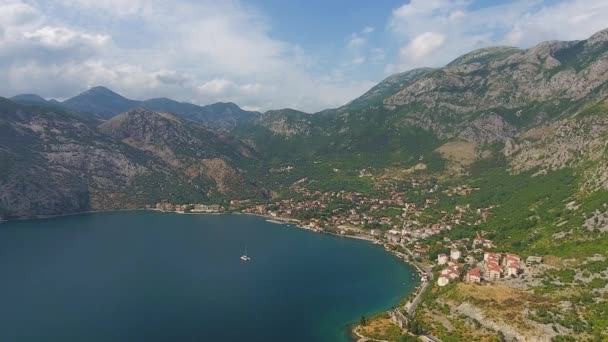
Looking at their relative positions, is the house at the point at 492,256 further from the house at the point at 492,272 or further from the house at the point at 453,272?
the house at the point at 453,272

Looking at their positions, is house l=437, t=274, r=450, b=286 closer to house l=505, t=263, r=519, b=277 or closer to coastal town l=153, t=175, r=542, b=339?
coastal town l=153, t=175, r=542, b=339

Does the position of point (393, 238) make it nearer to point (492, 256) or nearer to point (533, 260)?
point (492, 256)

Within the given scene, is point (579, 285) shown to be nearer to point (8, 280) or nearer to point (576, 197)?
point (576, 197)

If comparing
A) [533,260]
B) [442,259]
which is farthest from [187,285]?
[533,260]

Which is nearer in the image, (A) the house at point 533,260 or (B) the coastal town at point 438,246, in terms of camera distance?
(B) the coastal town at point 438,246

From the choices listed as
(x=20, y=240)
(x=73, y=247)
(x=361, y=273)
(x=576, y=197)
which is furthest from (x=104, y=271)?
(x=576, y=197)

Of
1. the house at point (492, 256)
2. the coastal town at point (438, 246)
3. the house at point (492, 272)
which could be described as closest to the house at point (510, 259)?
the coastal town at point (438, 246)

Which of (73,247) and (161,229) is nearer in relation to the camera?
(73,247)

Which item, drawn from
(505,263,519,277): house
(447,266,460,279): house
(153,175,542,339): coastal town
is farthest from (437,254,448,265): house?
(505,263,519,277): house
